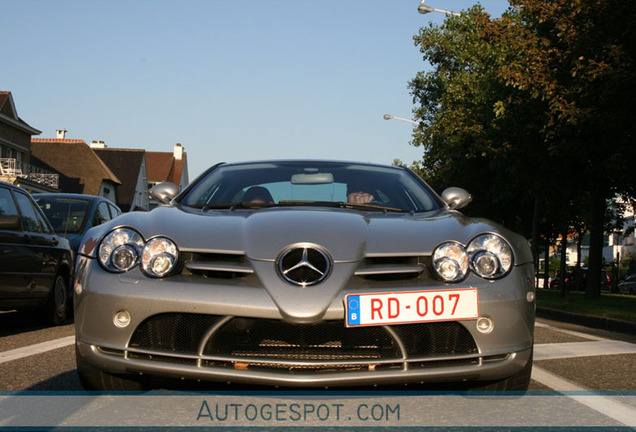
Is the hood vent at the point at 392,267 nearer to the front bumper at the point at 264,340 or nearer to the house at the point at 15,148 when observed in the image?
the front bumper at the point at 264,340

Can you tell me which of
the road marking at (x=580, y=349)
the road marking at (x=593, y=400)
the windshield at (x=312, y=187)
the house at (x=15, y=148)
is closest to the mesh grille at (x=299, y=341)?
the road marking at (x=593, y=400)

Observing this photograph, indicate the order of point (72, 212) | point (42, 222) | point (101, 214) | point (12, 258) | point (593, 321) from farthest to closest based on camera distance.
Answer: point (101, 214)
point (72, 212)
point (593, 321)
point (42, 222)
point (12, 258)

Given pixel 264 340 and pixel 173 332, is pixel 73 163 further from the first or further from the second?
pixel 264 340

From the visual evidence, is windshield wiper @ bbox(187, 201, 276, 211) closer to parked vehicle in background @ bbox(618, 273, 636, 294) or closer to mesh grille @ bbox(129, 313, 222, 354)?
mesh grille @ bbox(129, 313, 222, 354)

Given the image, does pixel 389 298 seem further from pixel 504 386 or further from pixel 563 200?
pixel 563 200

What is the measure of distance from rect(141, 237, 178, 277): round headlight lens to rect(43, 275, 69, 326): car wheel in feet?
18.9

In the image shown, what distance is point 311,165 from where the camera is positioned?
19.6 ft

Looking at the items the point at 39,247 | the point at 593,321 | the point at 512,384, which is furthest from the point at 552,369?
the point at 593,321

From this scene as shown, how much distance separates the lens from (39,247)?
9.24 m

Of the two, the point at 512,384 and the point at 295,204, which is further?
the point at 295,204

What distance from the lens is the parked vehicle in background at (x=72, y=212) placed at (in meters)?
12.4

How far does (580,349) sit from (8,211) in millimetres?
5801

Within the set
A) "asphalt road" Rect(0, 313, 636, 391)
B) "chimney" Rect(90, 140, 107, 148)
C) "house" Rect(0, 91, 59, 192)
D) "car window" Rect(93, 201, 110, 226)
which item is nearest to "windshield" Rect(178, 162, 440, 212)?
"asphalt road" Rect(0, 313, 636, 391)

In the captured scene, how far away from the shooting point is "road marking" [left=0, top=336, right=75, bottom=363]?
20.4 ft
